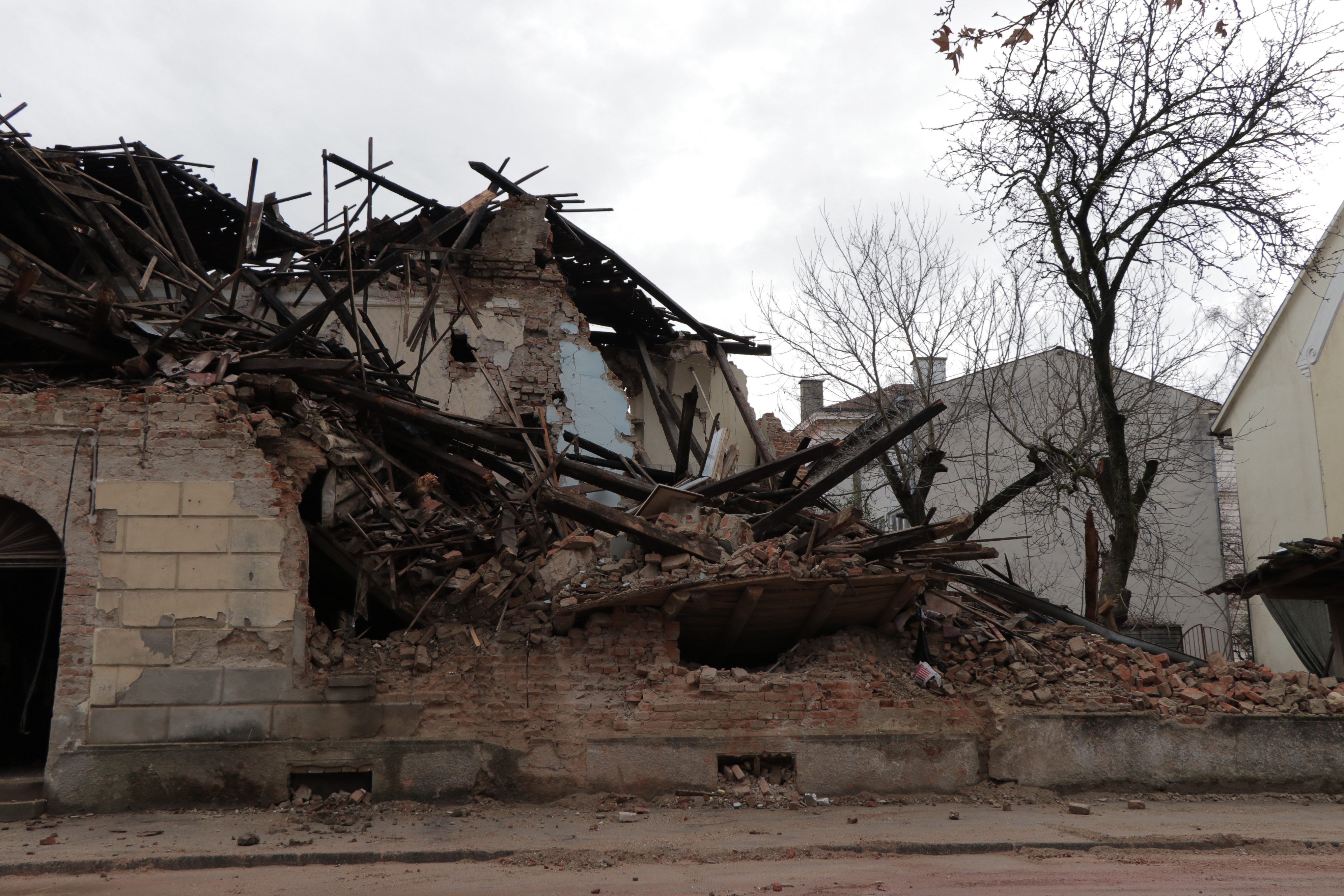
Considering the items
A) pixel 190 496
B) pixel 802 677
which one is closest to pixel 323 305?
pixel 190 496

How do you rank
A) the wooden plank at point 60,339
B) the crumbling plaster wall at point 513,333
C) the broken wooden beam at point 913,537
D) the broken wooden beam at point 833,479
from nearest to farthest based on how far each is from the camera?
the wooden plank at point 60,339 → the broken wooden beam at point 913,537 → the broken wooden beam at point 833,479 → the crumbling plaster wall at point 513,333

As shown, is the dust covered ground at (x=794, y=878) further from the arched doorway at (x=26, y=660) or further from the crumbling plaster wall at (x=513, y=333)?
the crumbling plaster wall at (x=513, y=333)

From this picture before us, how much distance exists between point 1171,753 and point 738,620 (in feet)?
13.7

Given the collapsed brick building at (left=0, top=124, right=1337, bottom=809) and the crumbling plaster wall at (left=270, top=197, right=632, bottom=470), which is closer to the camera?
the collapsed brick building at (left=0, top=124, right=1337, bottom=809)

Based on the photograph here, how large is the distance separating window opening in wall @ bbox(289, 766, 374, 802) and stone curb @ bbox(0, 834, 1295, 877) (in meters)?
1.29

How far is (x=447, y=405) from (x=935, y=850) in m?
9.95

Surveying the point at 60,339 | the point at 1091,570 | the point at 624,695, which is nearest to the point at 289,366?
the point at 60,339

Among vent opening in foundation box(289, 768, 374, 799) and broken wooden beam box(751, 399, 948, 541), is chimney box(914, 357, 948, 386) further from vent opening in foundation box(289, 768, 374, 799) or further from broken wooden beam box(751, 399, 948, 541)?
vent opening in foundation box(289, 768, 374, 799)

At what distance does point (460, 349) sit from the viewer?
15.0 m

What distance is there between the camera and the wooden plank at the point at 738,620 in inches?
326

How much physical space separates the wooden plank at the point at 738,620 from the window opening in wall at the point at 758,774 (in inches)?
45.5

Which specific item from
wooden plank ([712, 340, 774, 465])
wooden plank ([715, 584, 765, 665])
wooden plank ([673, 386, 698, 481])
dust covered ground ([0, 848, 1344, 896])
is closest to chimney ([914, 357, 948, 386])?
wooden plank ([712, 340, 774, 465])

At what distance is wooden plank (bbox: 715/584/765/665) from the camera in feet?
27.1

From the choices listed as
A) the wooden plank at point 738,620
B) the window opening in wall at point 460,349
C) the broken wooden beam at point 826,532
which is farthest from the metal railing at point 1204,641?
the window opening in wall at point 460,349
